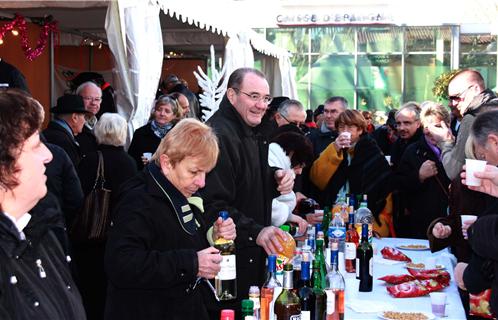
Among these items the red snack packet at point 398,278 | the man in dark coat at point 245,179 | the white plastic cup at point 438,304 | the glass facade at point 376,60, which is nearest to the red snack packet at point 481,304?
the white plastic cup at point 438,304

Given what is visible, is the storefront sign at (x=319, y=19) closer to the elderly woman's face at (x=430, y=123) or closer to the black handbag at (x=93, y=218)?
the elderly woman's face at (x=430, y=123)

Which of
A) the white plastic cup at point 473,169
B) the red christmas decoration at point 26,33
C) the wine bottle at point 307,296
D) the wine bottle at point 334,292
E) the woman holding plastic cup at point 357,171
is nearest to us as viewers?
the wine bottle at point 307,296

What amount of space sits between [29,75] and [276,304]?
6.96 m

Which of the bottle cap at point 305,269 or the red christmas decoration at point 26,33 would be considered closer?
the bottle cap at point 305,269

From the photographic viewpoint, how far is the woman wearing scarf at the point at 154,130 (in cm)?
615

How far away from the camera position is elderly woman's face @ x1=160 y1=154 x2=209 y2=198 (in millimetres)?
2760

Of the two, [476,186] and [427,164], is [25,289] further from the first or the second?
[427,164]

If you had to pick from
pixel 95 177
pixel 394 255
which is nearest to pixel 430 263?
pixel 394 255

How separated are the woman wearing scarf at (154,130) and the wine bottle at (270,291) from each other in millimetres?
3375

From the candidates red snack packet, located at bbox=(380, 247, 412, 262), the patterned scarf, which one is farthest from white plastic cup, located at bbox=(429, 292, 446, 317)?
the patterned scarf

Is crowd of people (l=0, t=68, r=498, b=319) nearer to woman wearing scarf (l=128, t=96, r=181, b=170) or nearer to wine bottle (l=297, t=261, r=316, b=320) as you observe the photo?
woman wearing scarf (l=128, t=96, r=181, b=170)

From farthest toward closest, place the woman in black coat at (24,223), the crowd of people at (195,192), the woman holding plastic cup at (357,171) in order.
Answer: the woman holding plastic cup at (357,171), the crowd of people at (195,192), the woman in black coat at (24,223)

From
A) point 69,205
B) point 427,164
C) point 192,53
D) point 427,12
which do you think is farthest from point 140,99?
point 427,12

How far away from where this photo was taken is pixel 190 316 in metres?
2.80
